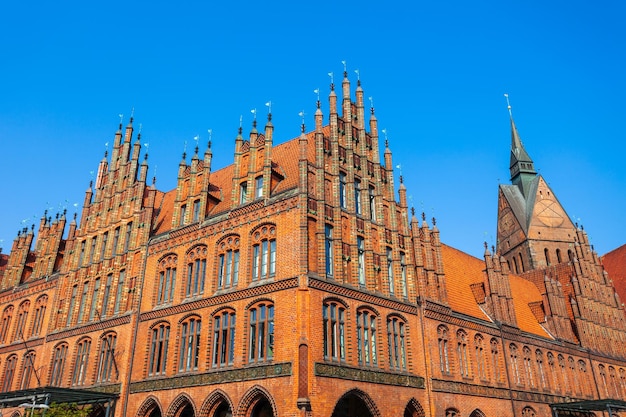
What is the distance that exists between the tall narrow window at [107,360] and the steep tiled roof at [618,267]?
49.5 metres

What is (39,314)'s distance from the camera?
33125 mm

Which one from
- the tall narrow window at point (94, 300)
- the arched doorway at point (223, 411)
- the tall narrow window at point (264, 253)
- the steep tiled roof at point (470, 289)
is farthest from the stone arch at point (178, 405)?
the steep tiled roof at point (470, 289)

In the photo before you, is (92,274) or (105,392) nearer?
(105,392)

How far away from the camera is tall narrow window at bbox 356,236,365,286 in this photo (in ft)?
78.1

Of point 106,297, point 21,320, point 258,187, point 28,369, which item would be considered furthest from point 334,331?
point 21,320

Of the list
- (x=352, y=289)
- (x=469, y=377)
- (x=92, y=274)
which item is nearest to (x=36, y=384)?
(x=92, y=274)

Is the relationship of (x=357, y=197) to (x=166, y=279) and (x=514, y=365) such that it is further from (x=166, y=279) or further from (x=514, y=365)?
(x=514, y=365)

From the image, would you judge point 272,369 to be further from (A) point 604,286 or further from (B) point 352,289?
(A) point 604,286

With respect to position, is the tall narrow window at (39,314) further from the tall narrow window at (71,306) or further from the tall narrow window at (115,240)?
the tall narrow window at (115,240)

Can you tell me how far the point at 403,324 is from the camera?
992 inches

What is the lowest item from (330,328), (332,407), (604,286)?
(332,407)

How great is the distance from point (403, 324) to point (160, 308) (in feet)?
37.4

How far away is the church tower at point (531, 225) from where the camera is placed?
2069 inches

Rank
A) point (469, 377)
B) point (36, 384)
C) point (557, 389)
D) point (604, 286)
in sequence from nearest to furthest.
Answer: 1. point (469, 377)
2. point (36, 384)
3. point (557, 389)
4. point (604, 286)
